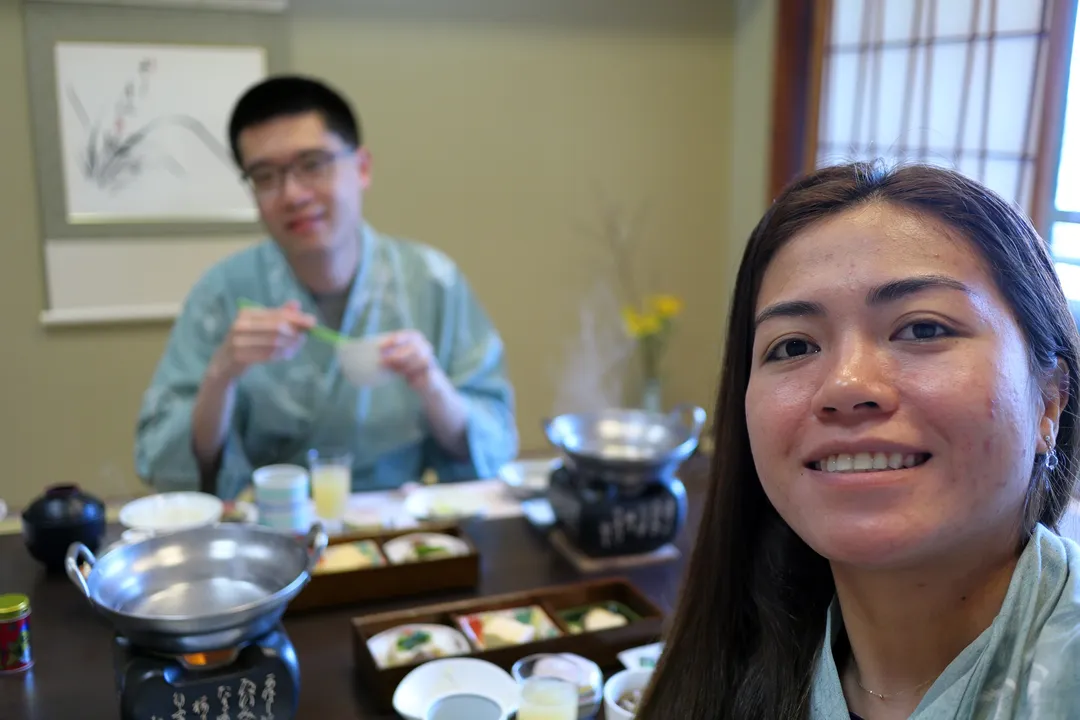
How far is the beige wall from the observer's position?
350cm

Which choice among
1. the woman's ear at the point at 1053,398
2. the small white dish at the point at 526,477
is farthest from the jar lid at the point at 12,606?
the woman's ear at the point at 1053,398

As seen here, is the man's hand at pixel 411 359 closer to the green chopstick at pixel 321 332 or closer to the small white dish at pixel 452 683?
the green chopstick at pixel 321 332

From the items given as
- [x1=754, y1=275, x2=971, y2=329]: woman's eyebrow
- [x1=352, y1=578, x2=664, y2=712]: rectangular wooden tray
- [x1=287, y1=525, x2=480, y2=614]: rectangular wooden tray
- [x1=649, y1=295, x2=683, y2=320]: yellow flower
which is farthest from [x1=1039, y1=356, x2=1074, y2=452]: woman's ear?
[x1=649, y1=295, x2=683, y2=320]: yellow flower

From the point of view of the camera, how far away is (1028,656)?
0.81 meters

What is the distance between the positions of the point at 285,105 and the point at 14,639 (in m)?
1.34

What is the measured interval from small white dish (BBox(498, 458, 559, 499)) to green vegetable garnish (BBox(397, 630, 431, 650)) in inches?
26.1

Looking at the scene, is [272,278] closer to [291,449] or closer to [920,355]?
[291,449]

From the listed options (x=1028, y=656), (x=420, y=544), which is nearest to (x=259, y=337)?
(x=420, y=544)

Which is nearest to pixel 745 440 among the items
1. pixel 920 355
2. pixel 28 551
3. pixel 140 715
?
pixel 920 355

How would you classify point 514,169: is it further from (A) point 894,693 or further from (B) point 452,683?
(A) point 894,693

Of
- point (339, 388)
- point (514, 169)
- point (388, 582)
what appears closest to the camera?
point (388, 582)

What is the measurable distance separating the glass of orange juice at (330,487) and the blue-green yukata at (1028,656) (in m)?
1.32

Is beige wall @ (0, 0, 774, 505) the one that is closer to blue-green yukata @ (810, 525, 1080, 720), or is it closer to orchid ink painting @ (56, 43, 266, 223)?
orchid ink painting @ (56, 43, 266, 223)

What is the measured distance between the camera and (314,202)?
2.24 m
